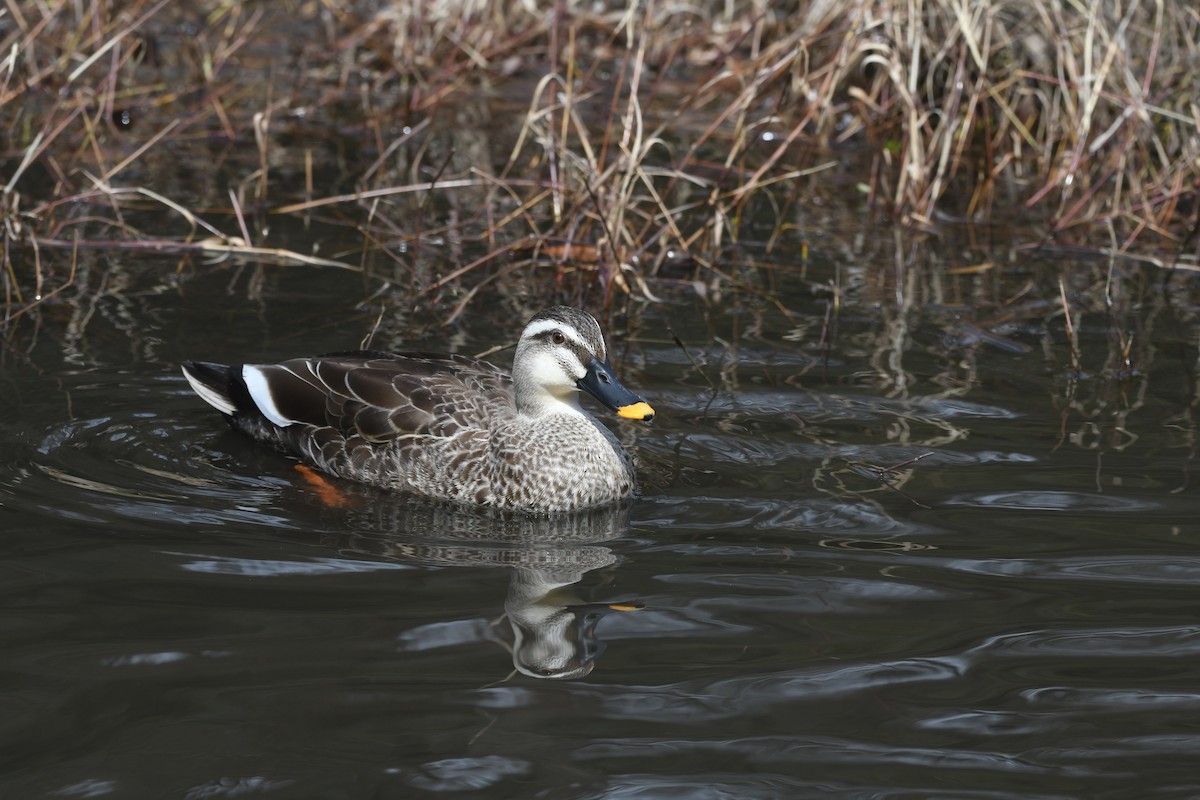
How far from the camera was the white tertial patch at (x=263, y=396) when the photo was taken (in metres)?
6.36

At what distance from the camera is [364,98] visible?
40.3 feet

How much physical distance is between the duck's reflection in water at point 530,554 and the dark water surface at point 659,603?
0.02 metres

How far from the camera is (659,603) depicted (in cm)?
480

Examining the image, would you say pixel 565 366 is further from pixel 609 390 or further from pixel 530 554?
pixel 530 554

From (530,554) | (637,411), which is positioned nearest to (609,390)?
(637,411)

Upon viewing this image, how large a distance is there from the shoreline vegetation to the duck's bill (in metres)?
1.90

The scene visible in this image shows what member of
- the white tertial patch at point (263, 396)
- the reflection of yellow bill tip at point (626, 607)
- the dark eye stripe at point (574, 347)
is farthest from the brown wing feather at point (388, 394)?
the reflection of yellow bill tip at point (626, 607)

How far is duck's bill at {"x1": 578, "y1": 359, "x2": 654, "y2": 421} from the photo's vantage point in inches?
225

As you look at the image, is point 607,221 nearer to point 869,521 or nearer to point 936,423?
point 936,423

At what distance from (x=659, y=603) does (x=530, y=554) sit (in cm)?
69

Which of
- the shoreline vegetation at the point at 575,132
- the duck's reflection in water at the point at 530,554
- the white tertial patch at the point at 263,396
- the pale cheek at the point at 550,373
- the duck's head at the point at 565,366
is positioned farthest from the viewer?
the shoreline vegetation at the point at 575,132

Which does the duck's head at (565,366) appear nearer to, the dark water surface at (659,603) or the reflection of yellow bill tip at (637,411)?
the reflection of yellow bill tip at (637,411)

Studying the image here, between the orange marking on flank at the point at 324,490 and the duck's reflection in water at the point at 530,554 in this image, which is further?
the orange marking on flank at the point at 324,490

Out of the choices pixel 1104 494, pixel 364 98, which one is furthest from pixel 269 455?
pixel 364 98
